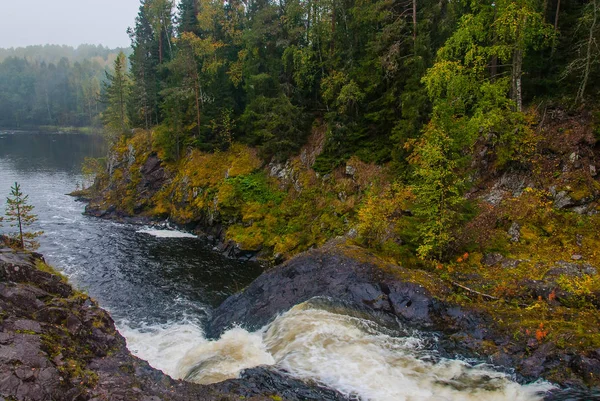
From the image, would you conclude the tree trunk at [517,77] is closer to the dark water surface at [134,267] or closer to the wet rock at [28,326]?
the dark water surface at [134,267]

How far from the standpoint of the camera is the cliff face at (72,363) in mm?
7957

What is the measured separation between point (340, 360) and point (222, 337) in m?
5.51

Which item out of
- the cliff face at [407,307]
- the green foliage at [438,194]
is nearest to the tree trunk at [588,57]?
the green foliage at [438,194]

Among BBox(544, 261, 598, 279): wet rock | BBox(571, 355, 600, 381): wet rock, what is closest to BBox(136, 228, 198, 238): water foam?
BBox(544, 261, 598, 279): wet rock

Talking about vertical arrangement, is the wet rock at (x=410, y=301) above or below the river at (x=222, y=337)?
above

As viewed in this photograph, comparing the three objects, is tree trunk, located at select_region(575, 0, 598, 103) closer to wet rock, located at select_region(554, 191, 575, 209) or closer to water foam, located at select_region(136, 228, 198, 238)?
wet rock, located at select_region(554, 191, 575, 209)

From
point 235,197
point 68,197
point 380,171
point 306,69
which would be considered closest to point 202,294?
point 235,197

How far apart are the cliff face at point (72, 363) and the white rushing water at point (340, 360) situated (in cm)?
99

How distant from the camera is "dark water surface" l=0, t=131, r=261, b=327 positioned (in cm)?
1898

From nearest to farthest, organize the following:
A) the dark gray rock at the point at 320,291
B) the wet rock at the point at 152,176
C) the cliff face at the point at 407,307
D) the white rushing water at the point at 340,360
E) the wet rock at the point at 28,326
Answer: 1. the wet rock at the point at 28,326
2. the white rushing water at the point at 340,360
3. the cliff face at the point at 407,307
4. the dark gray rock at the point at 320,291
5. the wet rock at the point at 152,176

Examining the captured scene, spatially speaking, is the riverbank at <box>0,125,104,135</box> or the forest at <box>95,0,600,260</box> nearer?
the forest at <box>95,0,600,260</box>

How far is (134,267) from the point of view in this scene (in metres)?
24.2

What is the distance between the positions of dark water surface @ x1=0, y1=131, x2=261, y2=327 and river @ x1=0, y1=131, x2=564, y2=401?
63 mm

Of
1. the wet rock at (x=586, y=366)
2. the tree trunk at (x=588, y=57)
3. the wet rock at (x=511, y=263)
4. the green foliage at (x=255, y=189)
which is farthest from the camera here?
the green foliage at (x=255, y=189)
